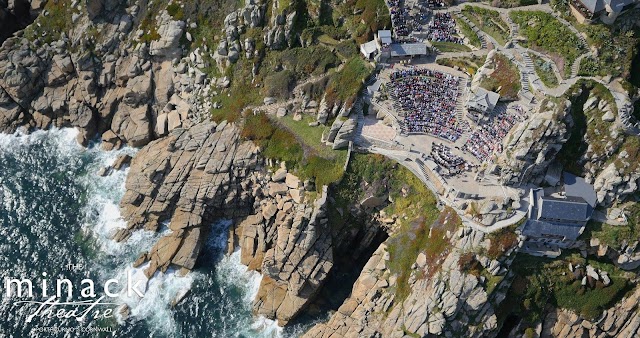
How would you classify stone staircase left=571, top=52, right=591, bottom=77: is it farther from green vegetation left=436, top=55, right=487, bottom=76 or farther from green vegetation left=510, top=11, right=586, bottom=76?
green vegetation left=436, top=55, right=487, bottom=76

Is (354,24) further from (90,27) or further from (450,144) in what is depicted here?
(90,27)

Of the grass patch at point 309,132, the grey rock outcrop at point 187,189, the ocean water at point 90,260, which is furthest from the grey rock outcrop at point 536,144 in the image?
the grey rock outcrop at point 187,189

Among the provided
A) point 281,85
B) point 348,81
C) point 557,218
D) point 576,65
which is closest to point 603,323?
point 557,218

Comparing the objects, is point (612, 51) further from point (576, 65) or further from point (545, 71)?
point (545, 71)

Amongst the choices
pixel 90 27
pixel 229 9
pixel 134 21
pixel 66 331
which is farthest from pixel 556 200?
pixel 90 27

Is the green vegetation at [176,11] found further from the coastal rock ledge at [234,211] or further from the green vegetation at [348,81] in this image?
the green vegetation at [348,81]

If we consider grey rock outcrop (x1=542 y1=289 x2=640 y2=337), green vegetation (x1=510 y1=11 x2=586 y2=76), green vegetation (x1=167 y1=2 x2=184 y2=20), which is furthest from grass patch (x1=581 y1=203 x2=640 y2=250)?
green vegetation (x1=167 y1=2 x2=184 y2=20)
